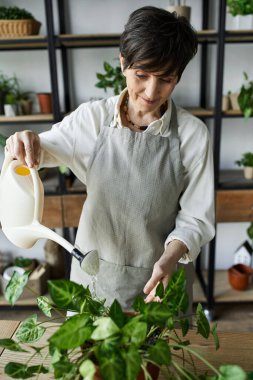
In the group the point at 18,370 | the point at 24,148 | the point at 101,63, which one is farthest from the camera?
the point at 101,63

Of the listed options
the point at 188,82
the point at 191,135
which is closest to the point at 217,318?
the point at 188,82

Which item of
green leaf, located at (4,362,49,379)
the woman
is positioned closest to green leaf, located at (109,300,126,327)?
green leaf, located at (4,362,49,379)

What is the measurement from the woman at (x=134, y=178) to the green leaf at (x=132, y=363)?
507 millimetres

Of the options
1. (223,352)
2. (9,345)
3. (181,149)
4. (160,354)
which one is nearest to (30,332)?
(9,345)

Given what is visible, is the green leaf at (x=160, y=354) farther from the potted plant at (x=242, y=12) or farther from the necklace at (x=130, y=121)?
the potted plant at (x=242, y=12)

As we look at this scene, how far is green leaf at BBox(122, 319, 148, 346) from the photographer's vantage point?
0.51 metres

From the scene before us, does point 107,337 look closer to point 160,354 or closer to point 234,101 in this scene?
point 160,354

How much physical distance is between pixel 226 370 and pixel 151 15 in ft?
2.51

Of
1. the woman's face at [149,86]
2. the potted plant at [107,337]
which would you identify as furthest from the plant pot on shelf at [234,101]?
the potted plant at [107,337]

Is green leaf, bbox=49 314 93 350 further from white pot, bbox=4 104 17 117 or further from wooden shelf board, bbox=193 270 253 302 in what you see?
wooden shelf board, bbox=193 270 253 302

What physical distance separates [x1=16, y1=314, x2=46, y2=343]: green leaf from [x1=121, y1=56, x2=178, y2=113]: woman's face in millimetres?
607

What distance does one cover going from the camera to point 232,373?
52 centimetres

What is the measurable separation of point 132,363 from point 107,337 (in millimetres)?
49

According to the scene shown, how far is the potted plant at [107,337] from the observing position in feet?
1.67
